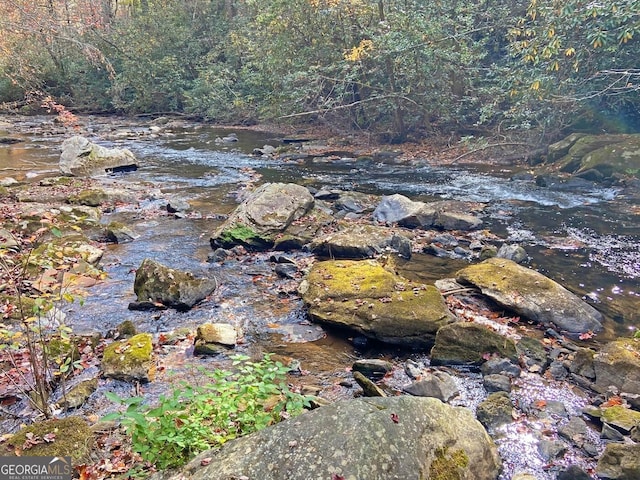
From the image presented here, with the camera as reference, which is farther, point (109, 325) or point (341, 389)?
point (109, 325)

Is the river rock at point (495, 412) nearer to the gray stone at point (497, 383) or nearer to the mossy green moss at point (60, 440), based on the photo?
the gray stone at point (497, 383)

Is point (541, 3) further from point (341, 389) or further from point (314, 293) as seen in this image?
point (341, 389)

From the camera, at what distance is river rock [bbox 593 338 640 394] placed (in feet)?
16.4

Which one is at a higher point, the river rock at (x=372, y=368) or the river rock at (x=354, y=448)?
the river rock at (x=354, y=448)

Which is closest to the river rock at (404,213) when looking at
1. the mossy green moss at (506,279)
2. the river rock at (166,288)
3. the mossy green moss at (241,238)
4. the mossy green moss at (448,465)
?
the mossy green moss at (241,238)

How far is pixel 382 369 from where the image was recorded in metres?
5.46

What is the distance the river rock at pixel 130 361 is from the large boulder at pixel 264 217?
3966 millimetres

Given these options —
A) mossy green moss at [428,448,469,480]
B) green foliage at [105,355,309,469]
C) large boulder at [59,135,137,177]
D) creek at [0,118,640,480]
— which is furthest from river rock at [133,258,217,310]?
large boulder at [59,135,137,177]

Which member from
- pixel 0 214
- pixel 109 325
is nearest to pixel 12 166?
pixel 0 214

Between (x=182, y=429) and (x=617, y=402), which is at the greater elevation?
(x=182, y=429)

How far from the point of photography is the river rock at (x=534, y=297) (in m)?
6.49

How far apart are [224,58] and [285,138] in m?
11.5

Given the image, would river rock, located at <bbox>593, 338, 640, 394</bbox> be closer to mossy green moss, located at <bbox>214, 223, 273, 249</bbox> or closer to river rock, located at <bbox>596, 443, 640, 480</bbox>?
river rock, located at <bbox>596, 443, 640, 480</bbox>

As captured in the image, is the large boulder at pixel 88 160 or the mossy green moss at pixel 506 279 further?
the large boulder at pixel 88 160
